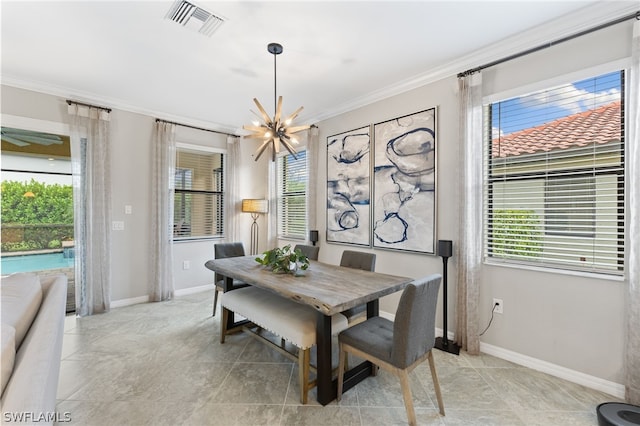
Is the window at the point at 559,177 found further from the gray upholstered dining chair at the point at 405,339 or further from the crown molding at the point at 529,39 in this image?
the gray upholstered dining chair at the point at 405,339

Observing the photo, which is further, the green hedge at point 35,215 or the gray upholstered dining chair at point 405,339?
the green hedge at point 35,215

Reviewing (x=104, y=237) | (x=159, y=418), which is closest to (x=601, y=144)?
(x=159, y=418)

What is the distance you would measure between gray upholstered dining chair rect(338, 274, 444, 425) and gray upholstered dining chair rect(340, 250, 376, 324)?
21.2 inches

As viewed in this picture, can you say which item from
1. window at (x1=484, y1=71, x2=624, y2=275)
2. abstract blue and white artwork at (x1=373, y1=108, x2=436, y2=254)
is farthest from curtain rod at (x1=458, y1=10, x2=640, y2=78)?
abstract blue and white artwork at (x1=373, y1=108, x2=436, y2=254)

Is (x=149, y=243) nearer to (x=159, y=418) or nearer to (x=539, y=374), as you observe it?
(x=159, y=418)

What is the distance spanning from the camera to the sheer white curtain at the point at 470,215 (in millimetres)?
2658

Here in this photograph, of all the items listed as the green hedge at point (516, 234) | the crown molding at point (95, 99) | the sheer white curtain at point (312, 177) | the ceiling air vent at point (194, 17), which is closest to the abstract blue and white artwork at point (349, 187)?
the sheer white curtain at point (312, 177)

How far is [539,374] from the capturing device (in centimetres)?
234

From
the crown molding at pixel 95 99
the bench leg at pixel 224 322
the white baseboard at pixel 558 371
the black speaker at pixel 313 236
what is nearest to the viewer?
the white baseboard at pixel 558 371

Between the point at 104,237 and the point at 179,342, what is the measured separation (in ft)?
6.24

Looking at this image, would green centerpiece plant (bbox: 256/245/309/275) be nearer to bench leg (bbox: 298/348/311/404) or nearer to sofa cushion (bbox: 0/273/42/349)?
bench leg (bbox: 298/348/311/404)

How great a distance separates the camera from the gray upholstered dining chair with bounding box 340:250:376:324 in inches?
101

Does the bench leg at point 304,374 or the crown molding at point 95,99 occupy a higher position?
the crown molding at point 95,99

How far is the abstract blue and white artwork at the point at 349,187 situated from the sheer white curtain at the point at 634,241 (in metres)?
2.29
